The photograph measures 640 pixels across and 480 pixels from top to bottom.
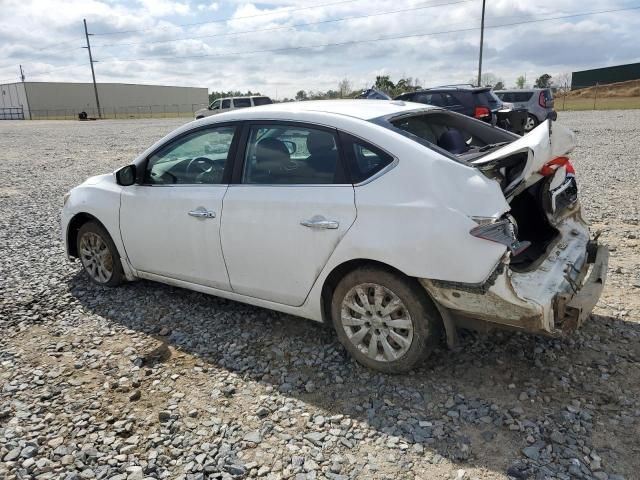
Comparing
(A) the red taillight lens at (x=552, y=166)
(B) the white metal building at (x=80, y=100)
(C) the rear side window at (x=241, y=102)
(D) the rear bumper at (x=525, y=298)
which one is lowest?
(D) the rear bumper at (x=525, y=298)

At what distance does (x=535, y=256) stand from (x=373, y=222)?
50.2 inches

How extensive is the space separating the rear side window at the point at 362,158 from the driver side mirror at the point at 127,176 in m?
2.05

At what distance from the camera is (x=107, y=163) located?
14609 millimetres

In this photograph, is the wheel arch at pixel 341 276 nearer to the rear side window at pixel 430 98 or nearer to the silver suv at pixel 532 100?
the rear side window at pixel 430 98

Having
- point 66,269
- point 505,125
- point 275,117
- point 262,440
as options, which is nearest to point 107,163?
point 66,269

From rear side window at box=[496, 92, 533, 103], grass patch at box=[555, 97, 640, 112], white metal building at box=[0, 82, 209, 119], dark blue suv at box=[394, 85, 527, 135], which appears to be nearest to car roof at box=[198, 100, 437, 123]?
dark blue suv at box=[394, 85, 527, 135]

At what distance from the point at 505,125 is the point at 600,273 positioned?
9622 millimetres

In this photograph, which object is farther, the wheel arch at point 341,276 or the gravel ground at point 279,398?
the wheel arch at point 341,276

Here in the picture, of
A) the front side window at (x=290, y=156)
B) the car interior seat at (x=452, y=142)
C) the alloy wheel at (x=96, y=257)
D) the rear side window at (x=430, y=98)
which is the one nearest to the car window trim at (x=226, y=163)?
the front side window at (x=290, y=156)

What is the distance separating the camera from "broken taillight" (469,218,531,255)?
279cm

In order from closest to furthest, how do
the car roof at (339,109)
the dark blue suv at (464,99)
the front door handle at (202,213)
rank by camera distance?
1. the car roof at (339,109)
2. the front door handle at (202,213)
3. the dark blue suv at (464,99)

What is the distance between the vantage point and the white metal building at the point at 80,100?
242ft

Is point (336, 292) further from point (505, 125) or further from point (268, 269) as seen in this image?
point (505, 125)

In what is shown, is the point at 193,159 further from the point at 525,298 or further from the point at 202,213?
the point at 525,298
